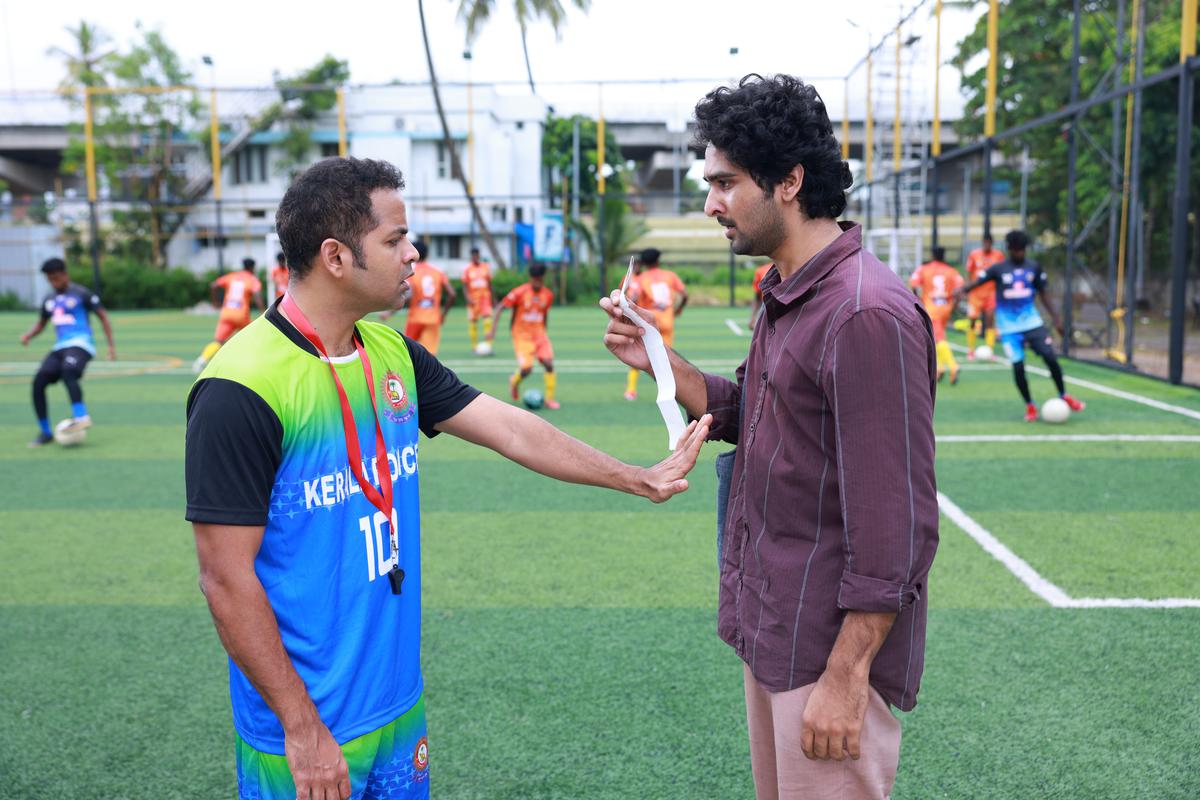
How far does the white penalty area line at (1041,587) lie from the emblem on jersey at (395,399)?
3052mm

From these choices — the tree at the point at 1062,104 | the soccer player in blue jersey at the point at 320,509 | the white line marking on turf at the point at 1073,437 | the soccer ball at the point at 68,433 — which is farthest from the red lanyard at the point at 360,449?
the tree at the point at 1062,104

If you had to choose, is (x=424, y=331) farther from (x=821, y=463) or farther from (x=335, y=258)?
(x=821, y=463)

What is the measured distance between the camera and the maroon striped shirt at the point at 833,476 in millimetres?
2027

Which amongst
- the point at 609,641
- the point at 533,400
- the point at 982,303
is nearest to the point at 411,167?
the point at 982,303

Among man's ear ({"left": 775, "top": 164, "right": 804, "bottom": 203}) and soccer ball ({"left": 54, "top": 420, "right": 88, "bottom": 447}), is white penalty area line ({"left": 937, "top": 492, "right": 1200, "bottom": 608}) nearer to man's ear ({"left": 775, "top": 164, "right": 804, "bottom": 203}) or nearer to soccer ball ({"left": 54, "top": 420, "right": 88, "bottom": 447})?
man's ear ({"left": 775, "top": 164, "right": 804, "bottom": 203})

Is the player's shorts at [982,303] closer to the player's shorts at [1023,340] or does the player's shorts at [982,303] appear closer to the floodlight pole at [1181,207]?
the floodlight pole at [1181,207]

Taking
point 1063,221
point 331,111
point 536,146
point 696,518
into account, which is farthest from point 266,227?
point 696,518

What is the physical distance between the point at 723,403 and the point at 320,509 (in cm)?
112

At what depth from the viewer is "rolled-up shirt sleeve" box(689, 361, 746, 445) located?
2.79m

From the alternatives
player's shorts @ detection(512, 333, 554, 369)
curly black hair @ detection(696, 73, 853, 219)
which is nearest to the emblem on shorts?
curly black hair @ detection(696, 73, 853, 219)

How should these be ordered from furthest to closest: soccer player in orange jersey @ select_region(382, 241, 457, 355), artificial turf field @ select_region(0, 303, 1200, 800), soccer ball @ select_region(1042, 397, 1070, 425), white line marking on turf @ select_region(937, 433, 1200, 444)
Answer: soccer player in orange jersey @ select_region(382, 241, 457, 355) → soccer ball @ select_region(1042, 397, 1070, 425) → white line marking on turf @ select_region(937, 433, 1200, 444) → artificial turf field @ select_region(0, 303, 1200, 800)

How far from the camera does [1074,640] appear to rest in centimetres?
514

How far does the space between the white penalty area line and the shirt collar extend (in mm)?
2793

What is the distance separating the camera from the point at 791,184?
229cm
